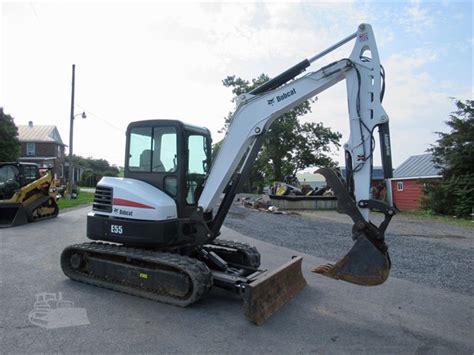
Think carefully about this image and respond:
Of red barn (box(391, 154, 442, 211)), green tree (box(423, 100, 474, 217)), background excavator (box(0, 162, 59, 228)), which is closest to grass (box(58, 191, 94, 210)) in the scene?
background excavator (box(0, 162, 59, 228))

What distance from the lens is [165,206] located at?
5.76 m

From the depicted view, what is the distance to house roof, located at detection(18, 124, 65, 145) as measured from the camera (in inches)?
1988

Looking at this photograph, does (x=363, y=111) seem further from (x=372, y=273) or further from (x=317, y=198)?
(x=317, y=198)

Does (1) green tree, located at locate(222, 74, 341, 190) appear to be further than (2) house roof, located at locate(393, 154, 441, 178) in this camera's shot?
Yes

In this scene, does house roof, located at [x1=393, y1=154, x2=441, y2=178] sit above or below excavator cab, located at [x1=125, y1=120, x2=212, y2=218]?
above

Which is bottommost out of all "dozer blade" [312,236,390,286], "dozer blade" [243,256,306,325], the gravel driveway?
the gravel driveway

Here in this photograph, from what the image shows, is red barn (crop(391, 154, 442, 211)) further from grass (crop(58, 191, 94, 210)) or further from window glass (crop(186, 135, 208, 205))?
window glass (crop(186, 135, 208, 205))

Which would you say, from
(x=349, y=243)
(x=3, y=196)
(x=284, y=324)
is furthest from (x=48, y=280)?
(x=3, y=196)

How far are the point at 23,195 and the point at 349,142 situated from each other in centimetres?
1193

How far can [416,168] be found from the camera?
3412 cm

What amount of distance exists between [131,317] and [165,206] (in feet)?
5.14

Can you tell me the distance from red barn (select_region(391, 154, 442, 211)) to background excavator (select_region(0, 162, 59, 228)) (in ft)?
86.8

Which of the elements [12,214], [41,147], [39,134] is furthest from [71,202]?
[39,134]

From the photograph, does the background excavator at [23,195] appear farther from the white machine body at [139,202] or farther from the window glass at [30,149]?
the window glass at [30,149]
